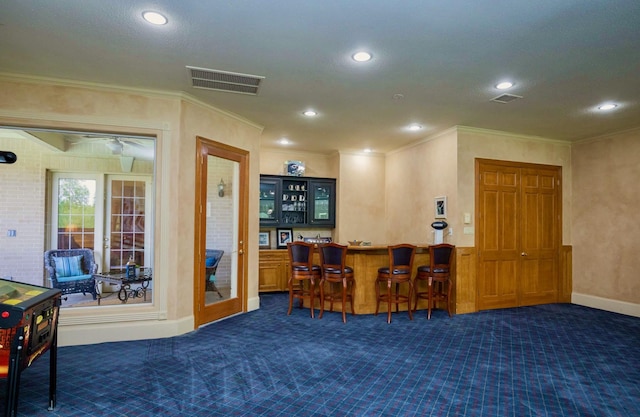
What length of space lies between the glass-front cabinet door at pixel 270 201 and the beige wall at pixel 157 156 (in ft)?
8.49

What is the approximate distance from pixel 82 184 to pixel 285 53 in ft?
14.5

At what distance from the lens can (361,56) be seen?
3240 millimetres

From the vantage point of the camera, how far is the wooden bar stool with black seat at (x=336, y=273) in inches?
197

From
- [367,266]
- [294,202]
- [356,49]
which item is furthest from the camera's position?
[294,202]

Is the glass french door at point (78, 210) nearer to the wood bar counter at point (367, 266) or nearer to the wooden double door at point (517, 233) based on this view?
the wood bar counter at point (367, 266)

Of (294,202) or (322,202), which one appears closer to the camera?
(294,202)

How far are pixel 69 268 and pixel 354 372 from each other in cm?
442

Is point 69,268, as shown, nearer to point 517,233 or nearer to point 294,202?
point 294,202

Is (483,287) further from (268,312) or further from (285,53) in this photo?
(285,53)

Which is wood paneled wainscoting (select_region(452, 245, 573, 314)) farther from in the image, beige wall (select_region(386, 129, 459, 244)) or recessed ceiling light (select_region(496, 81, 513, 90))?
recessed ceiling light (select_region(496, 81, 513, 90))

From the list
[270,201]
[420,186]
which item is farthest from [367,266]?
[270,201]

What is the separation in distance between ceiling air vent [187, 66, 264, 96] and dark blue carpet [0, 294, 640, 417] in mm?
2881

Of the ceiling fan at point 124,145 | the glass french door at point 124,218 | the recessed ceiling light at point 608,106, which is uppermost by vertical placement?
the recessed ceiling light at point 608,106

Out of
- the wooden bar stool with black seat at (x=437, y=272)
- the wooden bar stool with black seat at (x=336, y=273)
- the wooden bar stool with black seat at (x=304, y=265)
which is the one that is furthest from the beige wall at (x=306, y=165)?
the wooden bar stool with black seat at (x=437, y=272)
